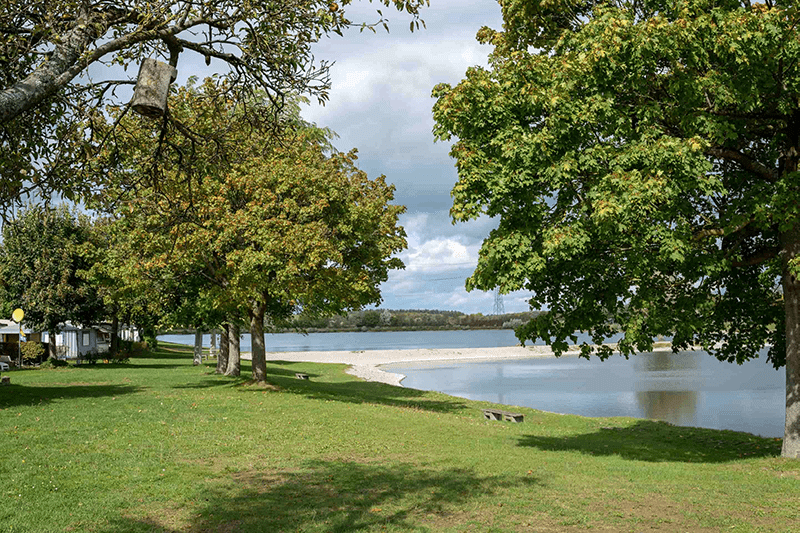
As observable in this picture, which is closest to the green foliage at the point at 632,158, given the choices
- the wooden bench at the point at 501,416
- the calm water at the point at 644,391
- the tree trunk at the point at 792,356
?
the tree trunk at the point at 792,356

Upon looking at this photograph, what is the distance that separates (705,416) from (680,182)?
2403 cm

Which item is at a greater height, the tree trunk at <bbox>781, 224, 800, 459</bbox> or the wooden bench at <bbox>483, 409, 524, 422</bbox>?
the tree trunk at <bbox>781, 224, 800, 459</bbox>

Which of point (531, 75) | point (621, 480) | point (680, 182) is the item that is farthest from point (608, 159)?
point (621, 480)

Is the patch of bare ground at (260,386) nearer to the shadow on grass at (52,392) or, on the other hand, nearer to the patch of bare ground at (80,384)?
Answer: the shadow on grass at (52,392)

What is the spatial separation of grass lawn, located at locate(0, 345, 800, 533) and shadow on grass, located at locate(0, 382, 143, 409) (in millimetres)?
262

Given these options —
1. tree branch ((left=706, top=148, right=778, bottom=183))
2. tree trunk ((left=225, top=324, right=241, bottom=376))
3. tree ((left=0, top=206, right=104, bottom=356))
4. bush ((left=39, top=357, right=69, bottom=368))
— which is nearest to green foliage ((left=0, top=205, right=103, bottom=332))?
tree ((left=0, top=206, right=104, bottom=356))

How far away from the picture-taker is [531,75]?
14.6 metres

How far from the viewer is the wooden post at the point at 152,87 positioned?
16.7ft

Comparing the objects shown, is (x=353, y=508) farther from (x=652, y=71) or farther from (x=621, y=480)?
(x=652, y=71)

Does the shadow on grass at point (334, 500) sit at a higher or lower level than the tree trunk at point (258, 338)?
lower

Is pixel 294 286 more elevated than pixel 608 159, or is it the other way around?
pixel 608 159

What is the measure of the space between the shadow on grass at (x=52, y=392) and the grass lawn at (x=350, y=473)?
26 centimetres

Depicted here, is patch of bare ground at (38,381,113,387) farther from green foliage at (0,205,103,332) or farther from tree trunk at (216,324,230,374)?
green foliage at (0,205,103,332)

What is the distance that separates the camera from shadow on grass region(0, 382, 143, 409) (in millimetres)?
20234
